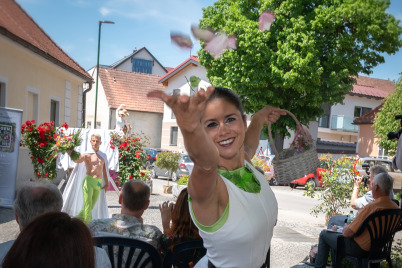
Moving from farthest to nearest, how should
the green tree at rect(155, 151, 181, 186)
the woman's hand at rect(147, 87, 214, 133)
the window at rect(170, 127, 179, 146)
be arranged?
1. the window at rect(170, 127, 179, 146)
2. the green tree at rect(155, 151, 181, 186)
3. the woman's hand at rect(147, 87, 214, 133)

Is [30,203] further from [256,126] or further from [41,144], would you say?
[41,144]

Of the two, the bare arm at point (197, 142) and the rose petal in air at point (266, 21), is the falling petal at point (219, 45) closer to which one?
the rose petal in air at point (266, 21)

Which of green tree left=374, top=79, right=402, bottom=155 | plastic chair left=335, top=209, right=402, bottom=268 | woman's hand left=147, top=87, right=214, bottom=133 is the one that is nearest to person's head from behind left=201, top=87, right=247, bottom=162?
woman's hand left=147, top=87, right=214, bottom=133

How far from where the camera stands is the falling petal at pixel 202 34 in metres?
1.50

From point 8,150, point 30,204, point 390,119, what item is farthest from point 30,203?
point 390,119

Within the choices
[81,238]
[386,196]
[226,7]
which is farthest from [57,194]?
[226,7]

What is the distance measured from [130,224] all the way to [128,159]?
8.31 metres

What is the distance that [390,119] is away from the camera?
2080 centimetres

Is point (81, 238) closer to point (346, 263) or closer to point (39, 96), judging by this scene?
point (346, 263)

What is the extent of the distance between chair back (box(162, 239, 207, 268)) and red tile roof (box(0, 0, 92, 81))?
8.84 metres

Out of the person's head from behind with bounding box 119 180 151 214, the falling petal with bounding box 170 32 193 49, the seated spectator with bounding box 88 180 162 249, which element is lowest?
the seated spectator with bounding box 88 180 162 249

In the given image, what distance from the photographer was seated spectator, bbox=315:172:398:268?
425 cm

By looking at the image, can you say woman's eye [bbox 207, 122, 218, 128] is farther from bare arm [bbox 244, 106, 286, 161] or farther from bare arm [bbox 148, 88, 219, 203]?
bare arm [bbox 244, 106, 286, 161]

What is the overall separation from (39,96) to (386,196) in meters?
12.1
